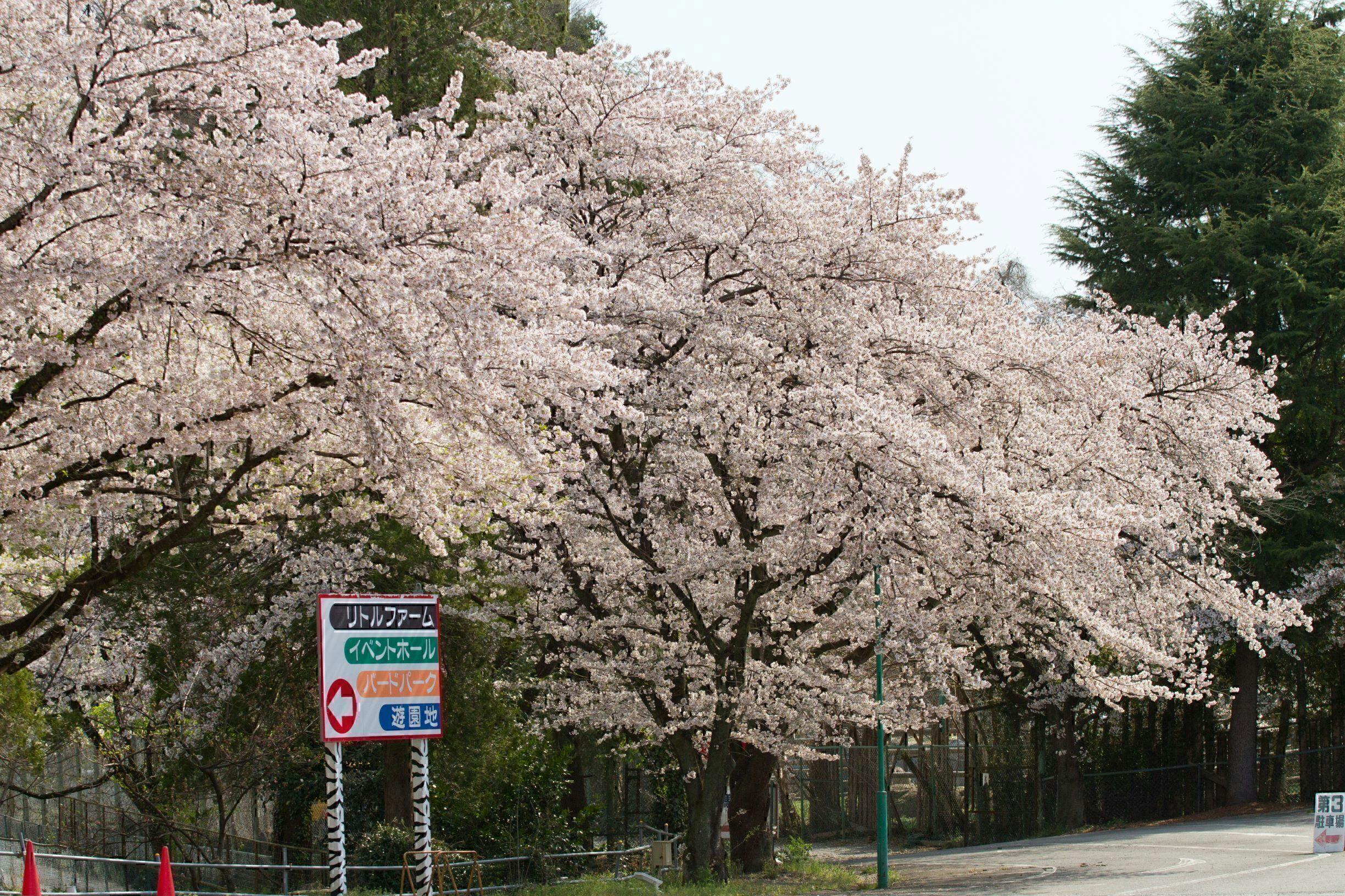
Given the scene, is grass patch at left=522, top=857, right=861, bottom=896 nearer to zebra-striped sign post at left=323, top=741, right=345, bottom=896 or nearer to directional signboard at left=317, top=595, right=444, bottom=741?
zebra-striped sign post at left=323, top=741, right=345, bottom=896

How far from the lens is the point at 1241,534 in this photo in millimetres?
27047

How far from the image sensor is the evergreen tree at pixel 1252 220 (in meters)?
26.9

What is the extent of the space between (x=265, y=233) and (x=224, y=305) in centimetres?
87

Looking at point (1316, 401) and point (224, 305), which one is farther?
point (1316, 401)

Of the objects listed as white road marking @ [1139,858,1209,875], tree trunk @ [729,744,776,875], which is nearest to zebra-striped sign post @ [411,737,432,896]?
tree trunk @ [729,744,776,875]

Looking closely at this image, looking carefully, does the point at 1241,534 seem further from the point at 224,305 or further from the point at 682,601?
the point at 224,305

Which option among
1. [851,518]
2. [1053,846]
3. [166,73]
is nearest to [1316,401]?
[1053,846]

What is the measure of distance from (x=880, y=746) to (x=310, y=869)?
26.5ft

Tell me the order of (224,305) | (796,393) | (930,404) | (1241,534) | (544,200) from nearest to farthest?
(224,305), (796,393), (930,404), (544,200), (1241,534)

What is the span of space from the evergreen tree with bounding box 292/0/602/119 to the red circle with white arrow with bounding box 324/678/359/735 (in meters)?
15.8

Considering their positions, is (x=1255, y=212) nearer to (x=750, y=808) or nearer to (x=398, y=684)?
(x=750, y=808)

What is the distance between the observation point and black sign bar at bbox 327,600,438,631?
9.84 m

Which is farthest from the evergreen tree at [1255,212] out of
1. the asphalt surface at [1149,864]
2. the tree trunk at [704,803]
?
the tree trunk at [704,803]

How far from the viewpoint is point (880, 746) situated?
59.4ft
